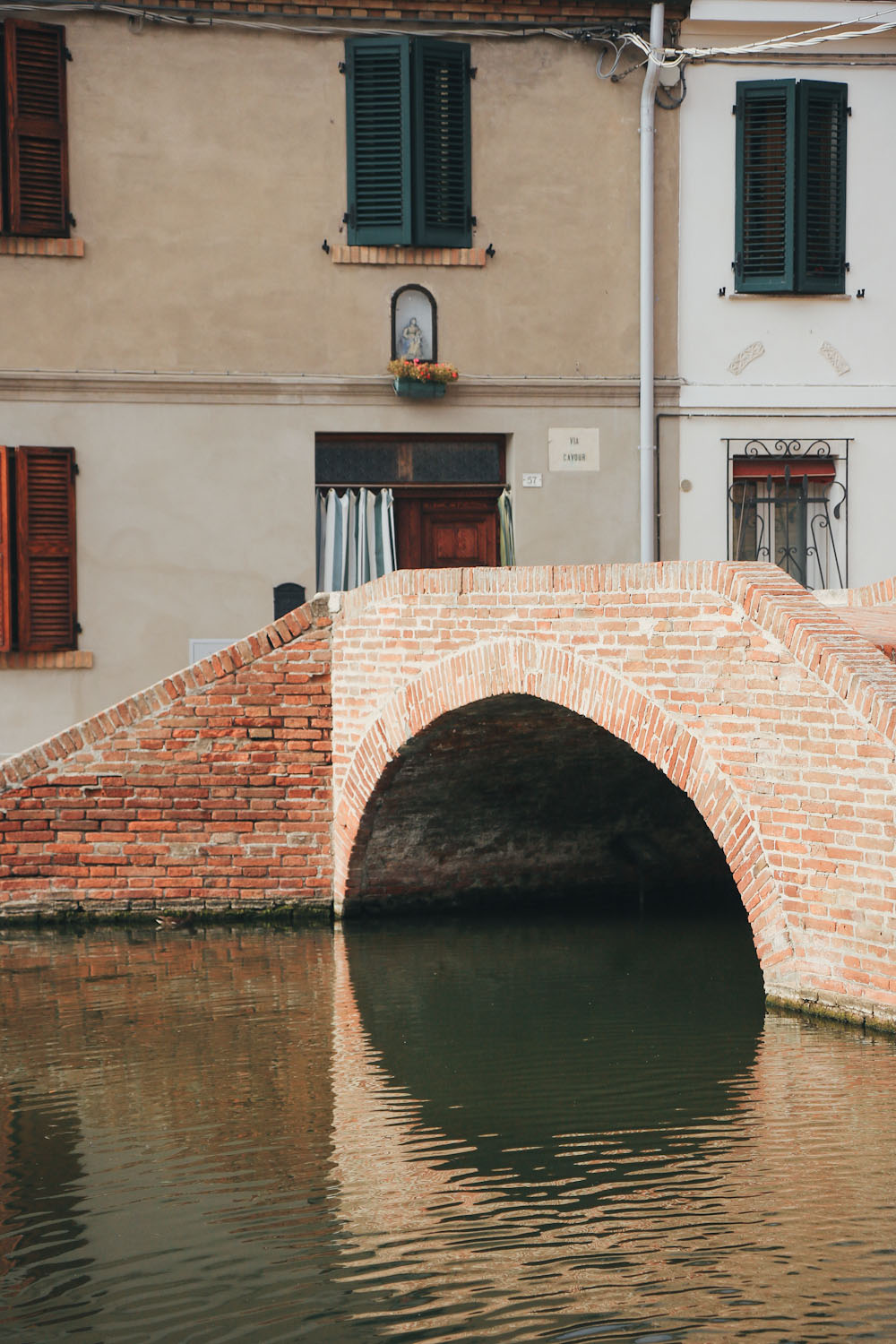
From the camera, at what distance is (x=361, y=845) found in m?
10.5

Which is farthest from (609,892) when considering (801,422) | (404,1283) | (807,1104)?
(404,1283)

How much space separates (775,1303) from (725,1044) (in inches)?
120

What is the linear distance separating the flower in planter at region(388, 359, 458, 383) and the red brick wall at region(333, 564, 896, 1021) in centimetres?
387

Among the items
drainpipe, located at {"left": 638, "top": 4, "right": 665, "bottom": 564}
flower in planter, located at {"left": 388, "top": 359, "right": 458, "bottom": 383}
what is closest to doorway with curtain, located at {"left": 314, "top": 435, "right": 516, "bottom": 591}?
flower in planter, located at {"left": 388, "top": 359, "right": 458, "bottom": 383}

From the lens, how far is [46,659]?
12.4m

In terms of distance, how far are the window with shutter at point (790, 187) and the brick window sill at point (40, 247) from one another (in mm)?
5229

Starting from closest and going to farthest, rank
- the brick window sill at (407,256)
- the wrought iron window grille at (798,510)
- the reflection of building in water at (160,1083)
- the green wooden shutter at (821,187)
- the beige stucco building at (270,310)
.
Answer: the reflection of building in water at (160,1083) < the beige stucco building at (270,310) < the brick window sill at (407,256) < the green wooden shutter at (821,187) < the wrought iron window grille at (798,510)

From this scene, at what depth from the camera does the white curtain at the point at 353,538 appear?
1297cm

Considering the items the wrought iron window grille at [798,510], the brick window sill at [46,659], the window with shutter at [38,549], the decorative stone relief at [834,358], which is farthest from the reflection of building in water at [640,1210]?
the decorative stone relief at [834,358]

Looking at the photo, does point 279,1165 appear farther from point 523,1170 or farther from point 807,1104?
point 807,1104

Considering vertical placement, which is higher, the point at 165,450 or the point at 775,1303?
the point at 165,450

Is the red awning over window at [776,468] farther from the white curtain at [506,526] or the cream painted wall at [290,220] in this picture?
the white curtain at [506,526]

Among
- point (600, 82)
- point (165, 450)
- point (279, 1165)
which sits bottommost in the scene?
point (279, 1165)

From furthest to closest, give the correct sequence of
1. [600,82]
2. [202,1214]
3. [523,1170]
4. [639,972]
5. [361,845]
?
[600,82]
[361,845]
[639,972]
[523,1170]
[202,1214]
